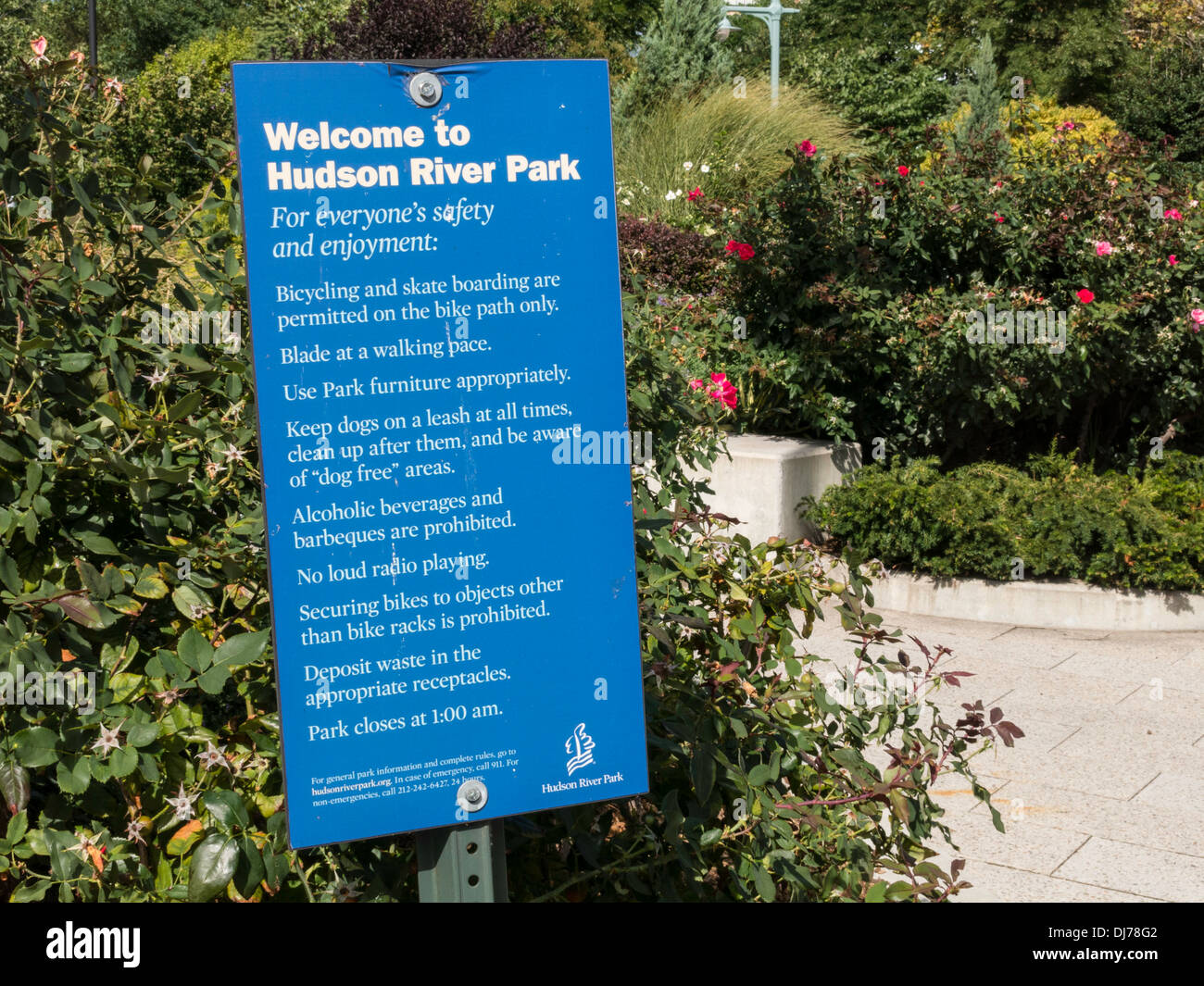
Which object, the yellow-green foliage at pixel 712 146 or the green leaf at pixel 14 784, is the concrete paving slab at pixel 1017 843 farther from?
the yellow-green foliage at pixel 712 146

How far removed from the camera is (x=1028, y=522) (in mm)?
6137

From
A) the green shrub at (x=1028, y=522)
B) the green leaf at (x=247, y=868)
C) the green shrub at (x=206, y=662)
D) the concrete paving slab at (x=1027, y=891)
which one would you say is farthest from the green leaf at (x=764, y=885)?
the green shrub at (x=1028, y=522)

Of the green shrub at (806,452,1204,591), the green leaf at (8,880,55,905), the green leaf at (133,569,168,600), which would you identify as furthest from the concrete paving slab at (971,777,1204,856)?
the green leaf at (8,880,55,905)

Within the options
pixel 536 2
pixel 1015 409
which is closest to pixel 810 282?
pixel 1015 409

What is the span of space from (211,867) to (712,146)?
13.1m

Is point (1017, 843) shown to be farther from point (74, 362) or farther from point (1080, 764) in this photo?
point (74, 362)

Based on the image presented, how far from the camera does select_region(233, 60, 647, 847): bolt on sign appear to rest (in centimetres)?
173

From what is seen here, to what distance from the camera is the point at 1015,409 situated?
22.3 feet

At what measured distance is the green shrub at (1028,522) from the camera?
5.98 metres

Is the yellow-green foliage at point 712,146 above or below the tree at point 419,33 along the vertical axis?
below

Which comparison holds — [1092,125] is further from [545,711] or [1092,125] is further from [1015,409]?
[545,711]

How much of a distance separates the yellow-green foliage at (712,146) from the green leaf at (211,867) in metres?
10.1

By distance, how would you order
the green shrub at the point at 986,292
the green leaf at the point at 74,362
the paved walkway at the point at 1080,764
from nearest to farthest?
the green leaf at the point at 74,362 < the paved walkway at the point at 1080,764 < the green shrub at the point at 986,292

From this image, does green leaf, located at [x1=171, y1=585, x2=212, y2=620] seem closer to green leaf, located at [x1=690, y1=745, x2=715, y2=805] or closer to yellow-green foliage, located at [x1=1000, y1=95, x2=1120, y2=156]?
green leaf, located at [x1=690, y1=745, x2=715, y2=805]
